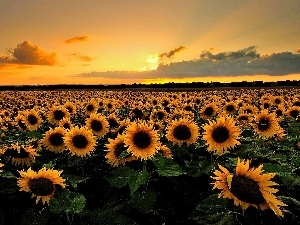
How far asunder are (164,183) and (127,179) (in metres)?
0.62

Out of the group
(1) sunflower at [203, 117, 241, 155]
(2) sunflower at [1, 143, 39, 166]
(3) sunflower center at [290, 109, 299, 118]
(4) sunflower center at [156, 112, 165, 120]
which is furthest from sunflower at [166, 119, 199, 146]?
(3) sunflower center at [290, 109, 299, 118]

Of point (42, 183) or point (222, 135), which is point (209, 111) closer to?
point (222, 135)

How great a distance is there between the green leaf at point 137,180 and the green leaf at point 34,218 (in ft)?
2.36

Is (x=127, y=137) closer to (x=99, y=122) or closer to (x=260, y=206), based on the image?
(x=260, y=206)

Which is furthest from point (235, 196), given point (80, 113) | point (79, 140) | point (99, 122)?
point (80, 113)

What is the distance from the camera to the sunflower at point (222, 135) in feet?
14.8

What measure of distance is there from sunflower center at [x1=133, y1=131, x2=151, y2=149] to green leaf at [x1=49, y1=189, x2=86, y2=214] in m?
1.12

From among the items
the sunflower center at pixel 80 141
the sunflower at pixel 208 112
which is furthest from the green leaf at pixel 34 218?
the sunflower at pixel 208 112

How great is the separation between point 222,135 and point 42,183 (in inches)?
90.9

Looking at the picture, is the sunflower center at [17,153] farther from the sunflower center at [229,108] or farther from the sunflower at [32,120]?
the sunflower center at [229,108]

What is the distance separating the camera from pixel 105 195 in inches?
146

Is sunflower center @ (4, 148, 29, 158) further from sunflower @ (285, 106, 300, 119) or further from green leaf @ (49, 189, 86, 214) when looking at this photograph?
sunflower @ (285, 106, 300, 119)

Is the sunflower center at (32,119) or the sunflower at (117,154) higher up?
the sunflower at (117,154)

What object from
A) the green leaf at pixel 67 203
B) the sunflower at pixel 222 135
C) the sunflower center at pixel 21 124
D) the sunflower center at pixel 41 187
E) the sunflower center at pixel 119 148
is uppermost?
the sunflower at pixel 222 135
